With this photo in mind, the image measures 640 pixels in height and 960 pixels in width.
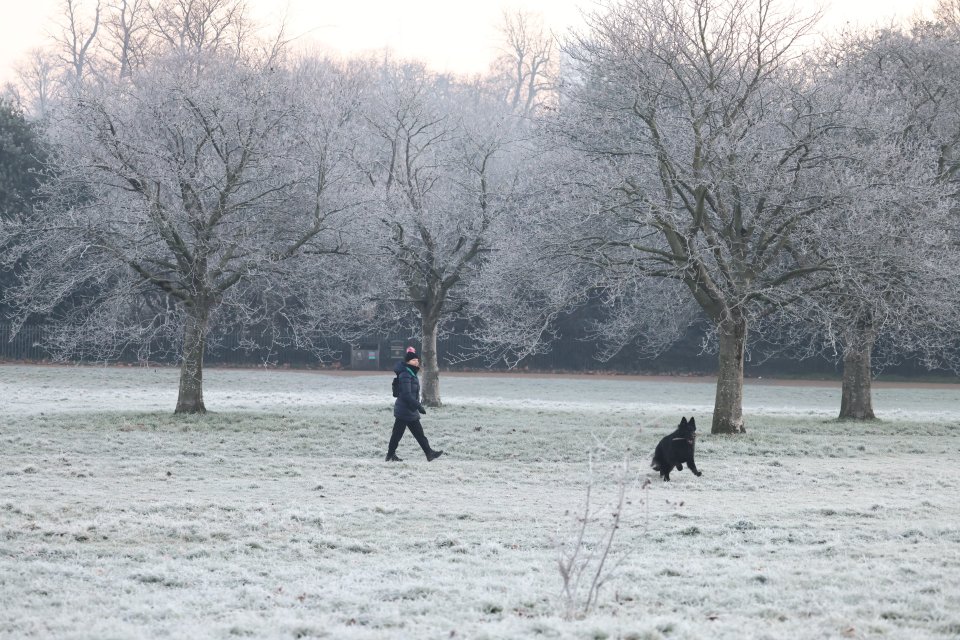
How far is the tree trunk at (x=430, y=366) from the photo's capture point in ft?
86.7

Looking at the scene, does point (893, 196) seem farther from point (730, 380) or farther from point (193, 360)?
point (193, 360)

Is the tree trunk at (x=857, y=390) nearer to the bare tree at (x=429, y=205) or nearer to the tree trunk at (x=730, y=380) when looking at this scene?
the tree trunk at (x=730, y=380)

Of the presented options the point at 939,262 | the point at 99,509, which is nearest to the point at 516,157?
the point at 939,262

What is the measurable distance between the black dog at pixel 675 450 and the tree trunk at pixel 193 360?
11.4 meters

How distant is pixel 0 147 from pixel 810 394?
Answer: 32.2 metres

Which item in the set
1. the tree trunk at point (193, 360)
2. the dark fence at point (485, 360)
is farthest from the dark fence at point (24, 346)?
the tree trunk at point (193, 360)

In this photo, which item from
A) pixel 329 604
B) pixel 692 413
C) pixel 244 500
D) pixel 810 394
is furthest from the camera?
pixel 810 394

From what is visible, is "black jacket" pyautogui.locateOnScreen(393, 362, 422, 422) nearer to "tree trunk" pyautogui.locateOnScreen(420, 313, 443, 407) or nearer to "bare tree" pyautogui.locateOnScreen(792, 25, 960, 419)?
"bare tree" pyautogui.locateOnScreen(792, 25, 960, 419)

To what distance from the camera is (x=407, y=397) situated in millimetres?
15852

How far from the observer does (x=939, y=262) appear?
1941cm

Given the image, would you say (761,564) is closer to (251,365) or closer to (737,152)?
(737,152)

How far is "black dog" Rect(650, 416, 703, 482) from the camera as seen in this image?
1466 cm

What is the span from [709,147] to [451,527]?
36.7 feet

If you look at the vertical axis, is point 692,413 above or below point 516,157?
below
